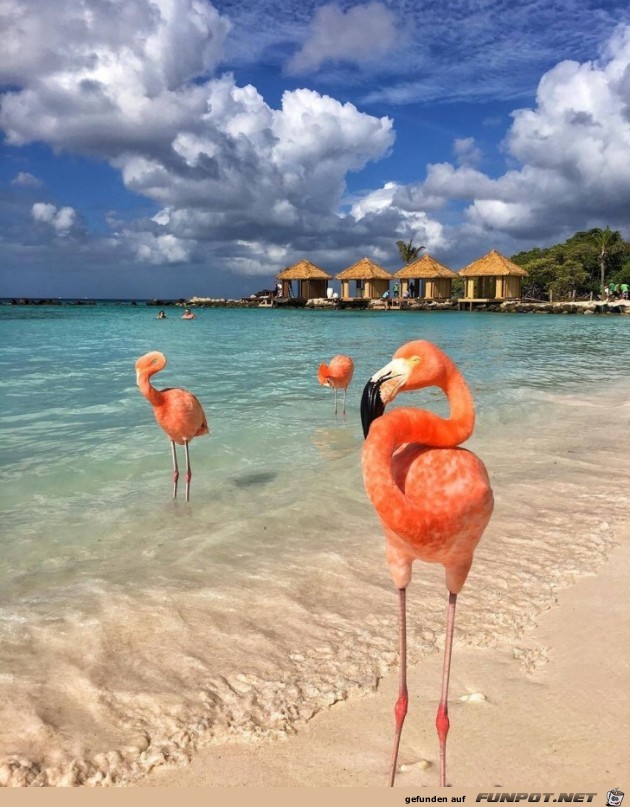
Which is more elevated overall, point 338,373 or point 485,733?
point 338,373

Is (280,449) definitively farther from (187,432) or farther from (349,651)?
(349,651)

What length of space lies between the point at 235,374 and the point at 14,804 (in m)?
14.1

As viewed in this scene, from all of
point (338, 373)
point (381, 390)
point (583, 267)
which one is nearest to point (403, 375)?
point (381, 390)

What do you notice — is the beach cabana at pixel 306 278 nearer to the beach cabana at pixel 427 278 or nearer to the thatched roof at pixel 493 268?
the beach cabana at pixel 427 278

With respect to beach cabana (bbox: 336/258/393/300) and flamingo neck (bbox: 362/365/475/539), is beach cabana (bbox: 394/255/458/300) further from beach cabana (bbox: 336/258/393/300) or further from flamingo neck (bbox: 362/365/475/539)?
flamingo neck (bbox: 362/365/475/539)

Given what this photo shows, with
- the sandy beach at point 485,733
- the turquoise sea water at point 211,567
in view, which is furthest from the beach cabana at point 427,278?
the sandy beach at point 485,733

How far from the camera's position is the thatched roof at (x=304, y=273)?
68562 mm

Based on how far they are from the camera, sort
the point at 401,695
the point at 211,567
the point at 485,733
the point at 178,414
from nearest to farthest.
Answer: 1. the point at 401,695
2. the point at 485,733
3. the point at 211,567
4. the point at 178,414

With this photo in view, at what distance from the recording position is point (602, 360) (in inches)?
747

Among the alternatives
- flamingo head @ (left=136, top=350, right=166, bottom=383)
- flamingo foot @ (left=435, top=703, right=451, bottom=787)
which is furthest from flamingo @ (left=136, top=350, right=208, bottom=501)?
flamingo foot @ (left=435, top=703, right=451, bottom=787)

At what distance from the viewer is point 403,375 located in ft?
7.22

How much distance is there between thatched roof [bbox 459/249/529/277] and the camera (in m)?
57.3

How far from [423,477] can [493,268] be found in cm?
5980

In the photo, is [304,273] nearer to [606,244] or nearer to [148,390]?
[606,244]
